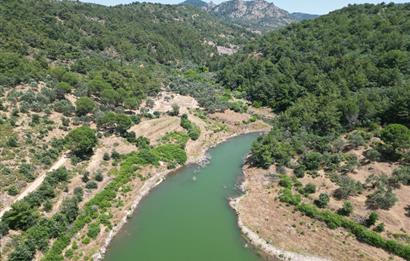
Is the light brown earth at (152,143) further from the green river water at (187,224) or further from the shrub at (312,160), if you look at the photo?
the shrub at (312,160)

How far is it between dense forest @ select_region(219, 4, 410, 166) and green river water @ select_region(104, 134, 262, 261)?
34.1 feet

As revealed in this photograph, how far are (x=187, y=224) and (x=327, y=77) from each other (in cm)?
6855

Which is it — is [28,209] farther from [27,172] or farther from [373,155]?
[373,155]

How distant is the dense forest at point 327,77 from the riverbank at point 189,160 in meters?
11.2

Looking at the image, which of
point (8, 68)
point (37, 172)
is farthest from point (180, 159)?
point (8, 68)

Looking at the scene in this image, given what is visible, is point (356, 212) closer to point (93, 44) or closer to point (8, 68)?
point (8, 68)

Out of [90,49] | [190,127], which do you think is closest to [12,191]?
[190,127]

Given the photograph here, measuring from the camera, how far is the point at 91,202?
48.7 metres

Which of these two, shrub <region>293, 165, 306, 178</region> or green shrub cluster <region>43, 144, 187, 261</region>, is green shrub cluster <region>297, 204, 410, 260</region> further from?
green shrub cluster <region>43, 144, 187, 261</region>

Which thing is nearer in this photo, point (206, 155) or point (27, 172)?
point (27, 172)

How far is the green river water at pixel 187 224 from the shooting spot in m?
42.0

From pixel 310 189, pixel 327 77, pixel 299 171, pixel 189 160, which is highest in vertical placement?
pixel 327 77

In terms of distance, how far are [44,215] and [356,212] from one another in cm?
3796

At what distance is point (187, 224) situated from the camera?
48.6 m
